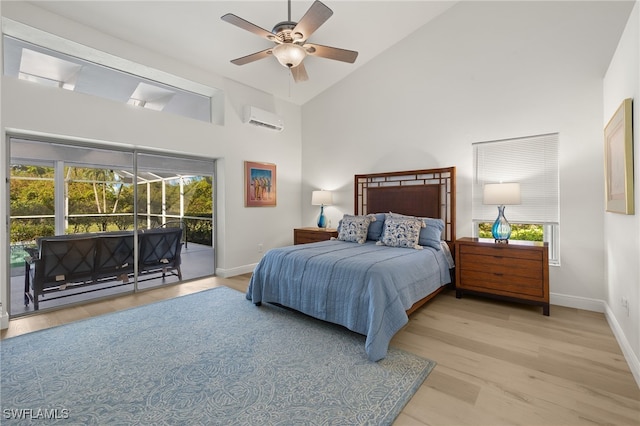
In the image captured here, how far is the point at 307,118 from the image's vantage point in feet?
19.8

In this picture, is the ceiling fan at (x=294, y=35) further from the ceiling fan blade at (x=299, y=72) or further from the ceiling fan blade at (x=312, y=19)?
the ceiling fan blade at (x=299, y=72)

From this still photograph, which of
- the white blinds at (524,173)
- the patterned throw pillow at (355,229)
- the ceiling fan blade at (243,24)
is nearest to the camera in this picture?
the ceiling fan blade at (243,24)

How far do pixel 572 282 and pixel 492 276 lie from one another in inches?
35.4

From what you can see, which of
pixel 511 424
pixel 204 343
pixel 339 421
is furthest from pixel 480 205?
pixel 204 343

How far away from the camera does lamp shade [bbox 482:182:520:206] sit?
11.2 feet

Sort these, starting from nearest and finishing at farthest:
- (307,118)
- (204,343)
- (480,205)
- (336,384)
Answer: (336,384)
(204,343)
(480,205)
(307,118)

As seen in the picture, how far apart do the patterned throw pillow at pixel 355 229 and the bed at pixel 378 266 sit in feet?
0.05

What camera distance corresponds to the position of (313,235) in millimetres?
5043

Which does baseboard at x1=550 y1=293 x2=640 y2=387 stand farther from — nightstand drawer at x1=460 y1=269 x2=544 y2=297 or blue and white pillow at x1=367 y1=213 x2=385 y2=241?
blue and white pillow at x1=367 y1=213 x2=385 y2=241

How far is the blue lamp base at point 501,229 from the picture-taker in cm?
357

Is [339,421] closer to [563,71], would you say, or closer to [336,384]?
[336,384]

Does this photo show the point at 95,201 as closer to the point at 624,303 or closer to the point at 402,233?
the point at 402,233

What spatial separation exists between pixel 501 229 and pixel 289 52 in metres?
3.14

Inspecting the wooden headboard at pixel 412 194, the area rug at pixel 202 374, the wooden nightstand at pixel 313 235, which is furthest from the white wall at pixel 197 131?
the wooden headboard at pixel 412 194
